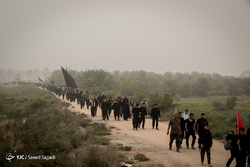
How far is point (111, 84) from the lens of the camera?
136 ft

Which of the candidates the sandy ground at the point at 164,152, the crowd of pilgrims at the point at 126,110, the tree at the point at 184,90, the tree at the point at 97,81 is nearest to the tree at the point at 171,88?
the tree at the point at 184,90

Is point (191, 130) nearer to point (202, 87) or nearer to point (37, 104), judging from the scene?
point (37, 104)

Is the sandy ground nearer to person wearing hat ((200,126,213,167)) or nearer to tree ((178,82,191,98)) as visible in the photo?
person wearing hat ((200,126,213,167))

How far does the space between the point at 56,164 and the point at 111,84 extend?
3519 cm

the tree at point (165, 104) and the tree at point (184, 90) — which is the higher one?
the tree at point (184, 90)

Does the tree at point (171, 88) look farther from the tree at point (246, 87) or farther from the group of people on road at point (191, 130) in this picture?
the group of people on road at point (191, 130)

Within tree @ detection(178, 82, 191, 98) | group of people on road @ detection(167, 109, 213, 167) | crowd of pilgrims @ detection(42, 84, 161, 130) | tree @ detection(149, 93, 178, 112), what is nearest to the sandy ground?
group of people on road @ detection(167, 109, 213, 167)

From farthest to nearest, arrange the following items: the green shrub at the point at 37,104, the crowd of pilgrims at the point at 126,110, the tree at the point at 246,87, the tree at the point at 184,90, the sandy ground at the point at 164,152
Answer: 1. the tree at the point at 184,90
2. the tree at the point at 246,87
3. the green shrub at the point at 37,104
4. the crowd of pilgrims at the point at 126,110
5. the sandy ground at the point at 164,152

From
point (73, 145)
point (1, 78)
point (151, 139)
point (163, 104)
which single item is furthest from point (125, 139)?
point (1, 78)

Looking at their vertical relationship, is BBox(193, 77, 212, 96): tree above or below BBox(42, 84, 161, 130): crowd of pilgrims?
above

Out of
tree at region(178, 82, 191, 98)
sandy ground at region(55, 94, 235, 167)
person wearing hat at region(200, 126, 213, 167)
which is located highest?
tree at region(178, 82, 191, 98)

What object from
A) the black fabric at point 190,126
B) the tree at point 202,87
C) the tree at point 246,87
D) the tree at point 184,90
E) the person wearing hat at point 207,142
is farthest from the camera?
the tree at point 202,87

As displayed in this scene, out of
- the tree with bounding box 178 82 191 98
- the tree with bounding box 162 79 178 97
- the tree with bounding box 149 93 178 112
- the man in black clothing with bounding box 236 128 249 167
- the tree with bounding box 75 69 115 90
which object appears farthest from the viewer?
the tree with bounding box 178 82 191 98

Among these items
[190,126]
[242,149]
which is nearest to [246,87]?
[190,126]
